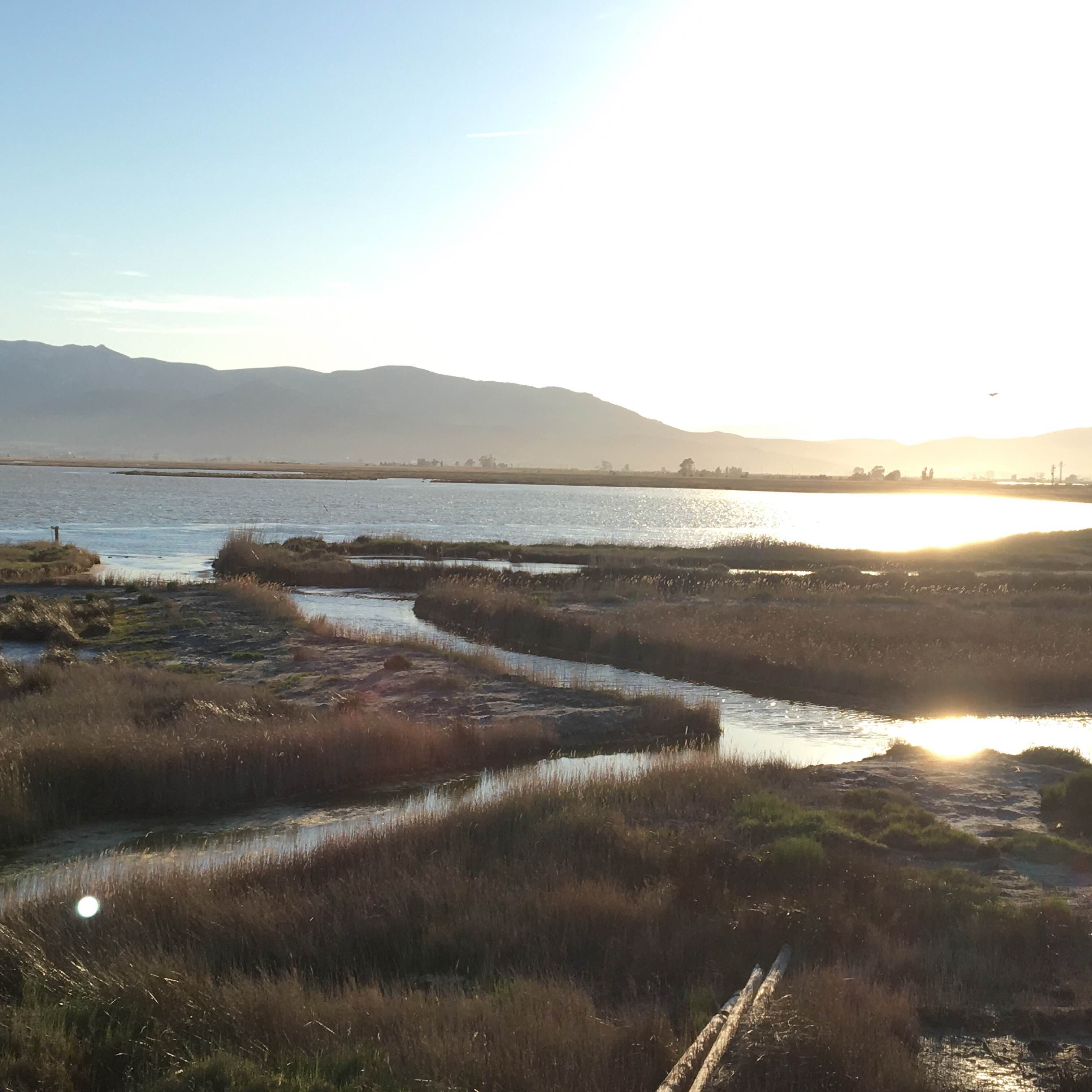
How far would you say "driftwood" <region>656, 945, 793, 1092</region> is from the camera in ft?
24.1

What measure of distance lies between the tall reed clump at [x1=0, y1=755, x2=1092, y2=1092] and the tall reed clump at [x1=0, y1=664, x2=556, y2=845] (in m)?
4.65

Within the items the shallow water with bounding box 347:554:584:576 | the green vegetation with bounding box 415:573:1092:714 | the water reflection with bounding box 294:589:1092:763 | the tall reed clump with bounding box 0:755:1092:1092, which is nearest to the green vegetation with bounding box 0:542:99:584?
the shallow water with bounding box 347:554:584:576

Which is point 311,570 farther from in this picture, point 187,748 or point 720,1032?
point 720,1032

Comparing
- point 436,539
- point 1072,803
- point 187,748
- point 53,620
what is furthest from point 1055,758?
point 436,539

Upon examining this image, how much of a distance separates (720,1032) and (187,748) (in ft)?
40.1

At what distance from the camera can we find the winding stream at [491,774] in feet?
45.4

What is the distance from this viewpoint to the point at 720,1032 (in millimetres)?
8070

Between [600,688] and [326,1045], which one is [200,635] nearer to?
[600,688]

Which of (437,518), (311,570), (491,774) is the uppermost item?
(437,518)

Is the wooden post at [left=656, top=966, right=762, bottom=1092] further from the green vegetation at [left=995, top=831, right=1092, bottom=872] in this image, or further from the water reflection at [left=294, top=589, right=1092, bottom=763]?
the water reflection at [left=294, top=589, right=1092, bottom=763]

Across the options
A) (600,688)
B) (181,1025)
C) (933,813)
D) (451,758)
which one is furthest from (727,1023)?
(600,688)

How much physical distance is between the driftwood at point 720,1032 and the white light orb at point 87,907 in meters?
6.33

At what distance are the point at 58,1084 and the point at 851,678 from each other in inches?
955

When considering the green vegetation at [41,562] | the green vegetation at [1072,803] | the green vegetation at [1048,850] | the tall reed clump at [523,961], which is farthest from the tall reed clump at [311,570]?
the green vegetation at [1048,850]
